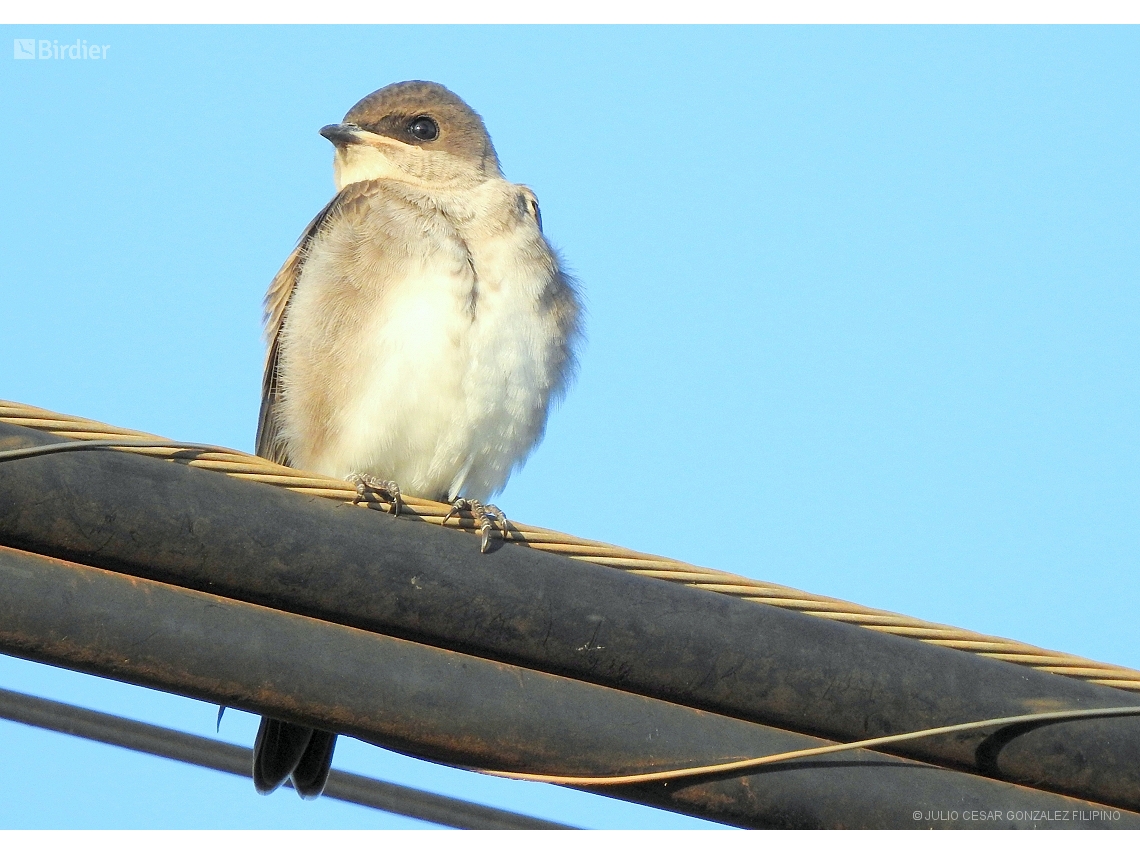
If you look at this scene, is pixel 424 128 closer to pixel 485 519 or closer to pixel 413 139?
pixel 413 139

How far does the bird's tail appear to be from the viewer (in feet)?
16.9

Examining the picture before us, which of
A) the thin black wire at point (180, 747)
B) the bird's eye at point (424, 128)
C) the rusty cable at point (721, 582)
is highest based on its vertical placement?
the bird's eye at point (424, 128)

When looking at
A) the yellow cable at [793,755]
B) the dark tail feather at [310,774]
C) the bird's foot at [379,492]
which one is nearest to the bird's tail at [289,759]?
the dark tail feather at [310,774]

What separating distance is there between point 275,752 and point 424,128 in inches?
163

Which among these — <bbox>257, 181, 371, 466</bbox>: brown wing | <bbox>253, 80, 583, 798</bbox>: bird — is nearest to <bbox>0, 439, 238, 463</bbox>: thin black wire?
<bbox>253, 80, 583, 798</bbox>: bird

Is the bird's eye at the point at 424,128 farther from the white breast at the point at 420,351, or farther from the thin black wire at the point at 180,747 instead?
the thin black wire at the point at 180,747

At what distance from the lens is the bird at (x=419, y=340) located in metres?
6.23

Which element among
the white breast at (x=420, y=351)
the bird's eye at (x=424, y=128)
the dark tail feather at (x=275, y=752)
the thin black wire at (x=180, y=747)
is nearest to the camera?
the thin black wire at (x=180, y=747)

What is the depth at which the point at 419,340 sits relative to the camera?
20.2ft

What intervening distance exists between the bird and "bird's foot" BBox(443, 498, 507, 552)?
1.19m

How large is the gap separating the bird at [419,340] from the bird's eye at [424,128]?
0.91 m

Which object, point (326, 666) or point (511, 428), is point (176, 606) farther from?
point (511, 428)

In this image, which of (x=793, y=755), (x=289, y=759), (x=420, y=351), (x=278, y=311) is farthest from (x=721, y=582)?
(x=278, y=311)

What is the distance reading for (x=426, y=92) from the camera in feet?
27.7
